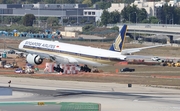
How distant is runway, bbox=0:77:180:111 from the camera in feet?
214

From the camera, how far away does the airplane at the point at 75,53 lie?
107 meters

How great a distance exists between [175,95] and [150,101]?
7.39 metres

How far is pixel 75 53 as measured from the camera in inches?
4385

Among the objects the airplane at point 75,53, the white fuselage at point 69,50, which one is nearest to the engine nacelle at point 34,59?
the airplane at point 75,53

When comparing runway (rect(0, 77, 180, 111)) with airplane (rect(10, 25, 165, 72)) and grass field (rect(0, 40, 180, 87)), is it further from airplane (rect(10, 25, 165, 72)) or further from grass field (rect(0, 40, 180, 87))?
→ airplane (rect(10, 25, 165, 72))

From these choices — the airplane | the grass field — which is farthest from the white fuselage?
the grass field

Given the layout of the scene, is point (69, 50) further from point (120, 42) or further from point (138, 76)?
point (138, 76)

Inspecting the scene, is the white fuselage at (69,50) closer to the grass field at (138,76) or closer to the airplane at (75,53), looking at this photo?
the airplane at (75,53)

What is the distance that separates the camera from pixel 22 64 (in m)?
134

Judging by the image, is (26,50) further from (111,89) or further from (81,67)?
(111,89)

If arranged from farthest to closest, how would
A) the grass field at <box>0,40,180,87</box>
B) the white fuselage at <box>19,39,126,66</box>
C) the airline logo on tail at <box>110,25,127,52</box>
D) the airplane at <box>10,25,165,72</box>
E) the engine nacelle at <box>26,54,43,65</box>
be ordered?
the engine nacelle at <box>26,54,43,65</box>, the airline logo on tail at <box>110,25,127,52</box>, the airplane at <box>10,25,165,72</box>, the white fuselage at <box>19,39,126,66</box>, the grass field at <box>0,40,180,87</box>

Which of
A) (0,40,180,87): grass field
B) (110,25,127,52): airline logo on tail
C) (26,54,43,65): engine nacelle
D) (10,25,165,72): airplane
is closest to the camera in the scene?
(0,40,180,87): grass field

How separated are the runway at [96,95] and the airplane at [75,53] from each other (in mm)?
14967

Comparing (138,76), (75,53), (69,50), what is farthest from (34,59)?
(138,76)
